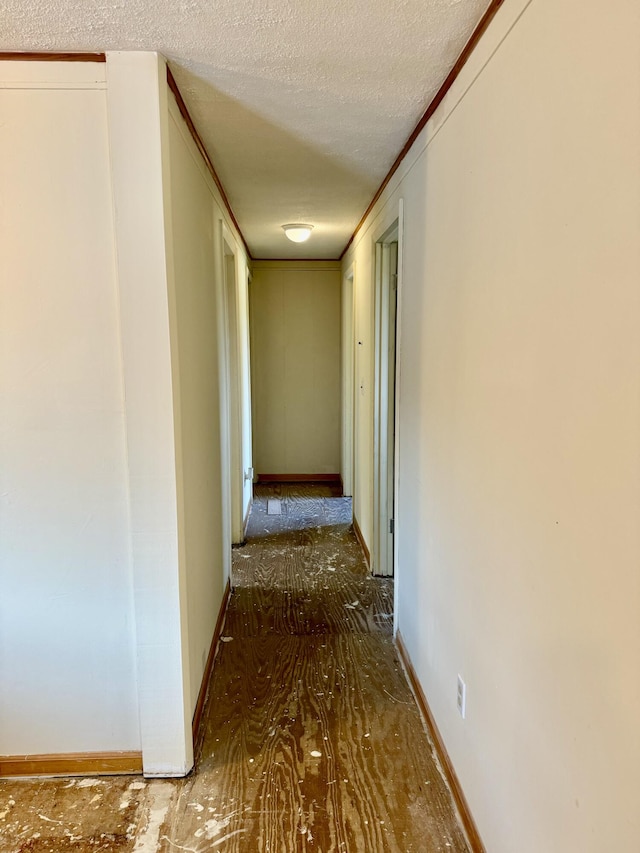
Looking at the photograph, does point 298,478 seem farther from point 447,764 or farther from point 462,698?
point 462,698

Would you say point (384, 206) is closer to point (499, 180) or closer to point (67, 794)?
point (499, 180)

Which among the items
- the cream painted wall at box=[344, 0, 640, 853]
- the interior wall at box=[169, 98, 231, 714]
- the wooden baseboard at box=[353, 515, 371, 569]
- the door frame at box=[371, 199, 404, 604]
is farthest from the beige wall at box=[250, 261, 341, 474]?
the cream painted wall at box=[344, 0, 640, 853]

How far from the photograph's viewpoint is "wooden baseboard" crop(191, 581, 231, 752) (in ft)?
6.67

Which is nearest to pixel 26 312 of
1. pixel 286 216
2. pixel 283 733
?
pixel 283 733

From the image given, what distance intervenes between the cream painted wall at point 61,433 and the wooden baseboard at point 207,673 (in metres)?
0.24

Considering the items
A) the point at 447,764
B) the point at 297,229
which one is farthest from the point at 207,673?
the point at 297,229

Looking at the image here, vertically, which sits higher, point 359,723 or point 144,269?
point 144,269

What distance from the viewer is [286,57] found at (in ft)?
5.04

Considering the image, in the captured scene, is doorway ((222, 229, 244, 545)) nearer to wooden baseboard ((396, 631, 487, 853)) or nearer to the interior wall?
the interior wall

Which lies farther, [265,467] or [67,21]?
[265,467]

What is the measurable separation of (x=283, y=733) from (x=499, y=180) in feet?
6.38

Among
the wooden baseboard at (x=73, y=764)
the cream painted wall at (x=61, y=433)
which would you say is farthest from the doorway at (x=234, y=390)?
the wooden baseboard at (x=73, y=764)

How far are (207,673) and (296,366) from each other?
3713 mm

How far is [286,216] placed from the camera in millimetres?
3547
